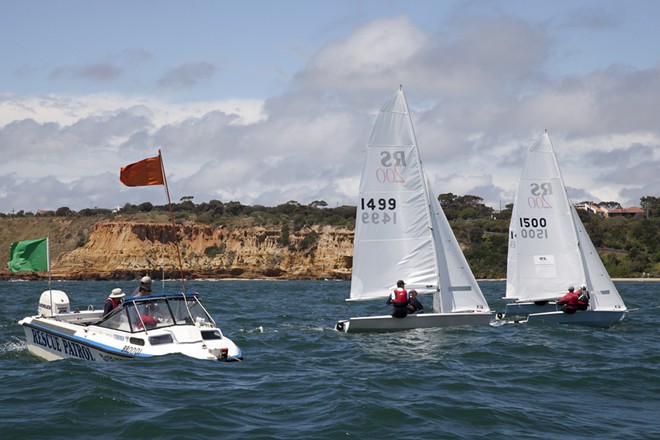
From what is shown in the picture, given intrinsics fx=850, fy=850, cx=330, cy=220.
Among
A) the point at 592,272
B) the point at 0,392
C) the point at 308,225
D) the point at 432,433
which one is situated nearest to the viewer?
the point at 432,433

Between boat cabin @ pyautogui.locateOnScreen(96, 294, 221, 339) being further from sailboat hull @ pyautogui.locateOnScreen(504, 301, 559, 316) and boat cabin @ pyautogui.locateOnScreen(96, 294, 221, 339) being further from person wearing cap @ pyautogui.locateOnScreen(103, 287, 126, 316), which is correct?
sailboat hull @ pyautogui.locateOnScreen(504, 301, 559, 316)

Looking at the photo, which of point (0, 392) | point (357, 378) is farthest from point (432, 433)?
point (0, 392)

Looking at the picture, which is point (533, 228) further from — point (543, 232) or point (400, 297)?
point (400, 297)

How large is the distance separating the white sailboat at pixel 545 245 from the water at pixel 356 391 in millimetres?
6769

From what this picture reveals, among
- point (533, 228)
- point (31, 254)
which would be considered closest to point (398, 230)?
point (533, 228)

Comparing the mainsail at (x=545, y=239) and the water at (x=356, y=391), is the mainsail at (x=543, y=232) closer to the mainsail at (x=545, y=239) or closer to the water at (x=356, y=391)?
the mainsail at (x=545, y=239)

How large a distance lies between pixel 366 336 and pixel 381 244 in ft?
10.5

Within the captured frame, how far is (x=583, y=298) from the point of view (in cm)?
2862

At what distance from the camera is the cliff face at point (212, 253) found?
324 ft

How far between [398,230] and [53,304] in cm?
1015

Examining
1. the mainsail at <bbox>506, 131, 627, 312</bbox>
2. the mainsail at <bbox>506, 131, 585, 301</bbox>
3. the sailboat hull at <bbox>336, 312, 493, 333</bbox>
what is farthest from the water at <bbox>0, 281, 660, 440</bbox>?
the mainsail at <bbox>506, 131, 585, 301</bbox>

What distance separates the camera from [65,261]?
335 ft

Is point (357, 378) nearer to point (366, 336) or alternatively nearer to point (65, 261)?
point (366, 336)

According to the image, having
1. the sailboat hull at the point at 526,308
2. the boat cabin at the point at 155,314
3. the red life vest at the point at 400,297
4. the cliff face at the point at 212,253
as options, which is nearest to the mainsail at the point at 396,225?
the red life vest at the point at 400,297
